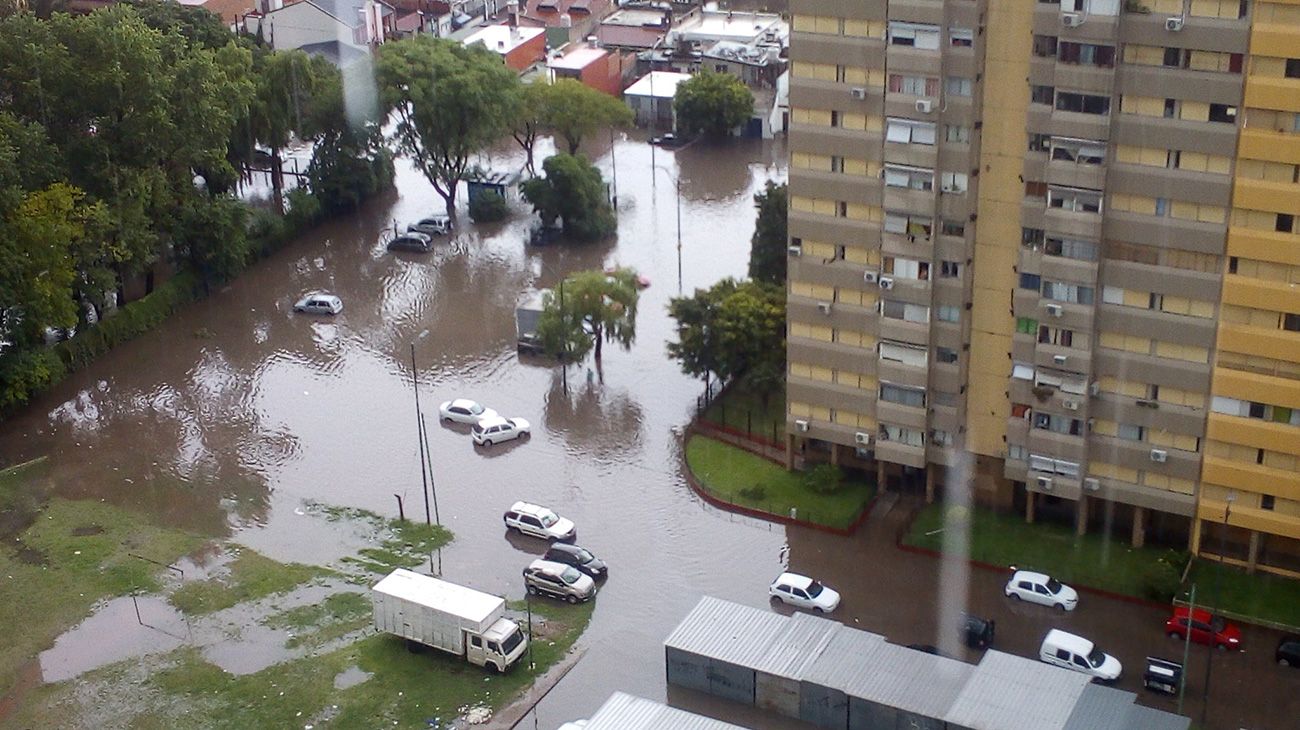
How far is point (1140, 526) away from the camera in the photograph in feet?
100

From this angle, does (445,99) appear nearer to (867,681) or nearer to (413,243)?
(413,243)

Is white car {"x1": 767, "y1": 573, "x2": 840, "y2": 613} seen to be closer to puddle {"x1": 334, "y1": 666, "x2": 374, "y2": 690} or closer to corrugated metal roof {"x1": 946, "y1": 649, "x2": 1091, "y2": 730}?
corrugated metal roof {"x1": 946, "y1": 649, "x2": 1091, "y2": 730}

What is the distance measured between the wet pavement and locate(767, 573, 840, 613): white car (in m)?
0.35

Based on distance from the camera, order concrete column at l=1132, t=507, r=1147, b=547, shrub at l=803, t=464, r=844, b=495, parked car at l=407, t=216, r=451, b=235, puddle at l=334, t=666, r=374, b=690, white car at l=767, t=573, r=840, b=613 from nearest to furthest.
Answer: puddle at l=334, t=666, r=374, b=690 < white car at l=767, t=573, r=840, b=613 < concrete column at l=1132, t=507, r=1147, b=547 < shrub at l=803, t=464, r=844, b=495 < parked car at l=407, t=216, r=451, b=235

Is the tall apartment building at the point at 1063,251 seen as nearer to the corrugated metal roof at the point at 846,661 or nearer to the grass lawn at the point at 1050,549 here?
the grass lawn at the point at 1050,549

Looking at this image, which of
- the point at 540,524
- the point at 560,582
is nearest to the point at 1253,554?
the point at 560,582

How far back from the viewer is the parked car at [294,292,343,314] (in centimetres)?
4344

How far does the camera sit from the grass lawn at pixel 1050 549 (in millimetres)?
29984

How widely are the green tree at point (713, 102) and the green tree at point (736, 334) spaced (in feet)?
57.1

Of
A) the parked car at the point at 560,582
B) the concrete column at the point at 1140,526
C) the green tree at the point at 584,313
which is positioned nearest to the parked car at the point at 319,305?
the green tree at the point at 584,313

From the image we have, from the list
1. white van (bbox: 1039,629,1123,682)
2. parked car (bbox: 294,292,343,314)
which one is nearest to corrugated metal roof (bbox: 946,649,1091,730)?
white van (bbox: 1039,629,1123,682)

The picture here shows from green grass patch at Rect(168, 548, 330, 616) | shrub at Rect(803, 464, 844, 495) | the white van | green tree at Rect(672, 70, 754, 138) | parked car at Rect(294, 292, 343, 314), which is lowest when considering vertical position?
green grass patch at Rect(168, 548, 330, 616)

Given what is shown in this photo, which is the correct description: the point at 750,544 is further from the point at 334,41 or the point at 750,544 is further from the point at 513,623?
the point at 334,41

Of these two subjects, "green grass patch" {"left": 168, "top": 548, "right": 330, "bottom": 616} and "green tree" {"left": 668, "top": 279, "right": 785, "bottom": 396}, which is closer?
"green grass patch" {"left": 168, "top": 548, "right": 330, "bottom": 616}
